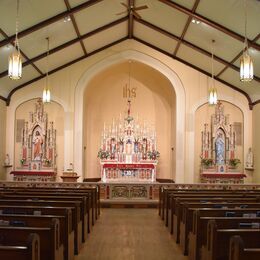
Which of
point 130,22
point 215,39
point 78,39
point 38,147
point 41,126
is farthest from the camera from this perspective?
point 41,126

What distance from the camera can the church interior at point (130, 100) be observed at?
1087cm

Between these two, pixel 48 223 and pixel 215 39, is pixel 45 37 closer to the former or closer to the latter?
pixel 215 39

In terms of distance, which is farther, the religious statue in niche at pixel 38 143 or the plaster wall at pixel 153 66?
the plaster wall at pixel 153 66

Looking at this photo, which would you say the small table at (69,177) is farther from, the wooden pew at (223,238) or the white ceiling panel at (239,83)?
the wooden pew at (223,238)

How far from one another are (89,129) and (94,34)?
5053mm

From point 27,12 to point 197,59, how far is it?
23.3ft

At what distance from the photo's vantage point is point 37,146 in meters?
15.4

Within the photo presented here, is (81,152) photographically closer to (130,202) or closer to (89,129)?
(89,129)

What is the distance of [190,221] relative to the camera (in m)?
5.70

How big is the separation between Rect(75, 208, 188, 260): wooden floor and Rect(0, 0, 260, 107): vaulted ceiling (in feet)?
18.8

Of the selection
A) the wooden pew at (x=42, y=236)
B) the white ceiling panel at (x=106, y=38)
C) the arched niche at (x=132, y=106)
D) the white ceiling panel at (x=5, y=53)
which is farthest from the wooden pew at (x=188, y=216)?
the arched niche at (x=132, y=106)

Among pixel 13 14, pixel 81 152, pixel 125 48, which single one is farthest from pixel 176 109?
pixel 13 14

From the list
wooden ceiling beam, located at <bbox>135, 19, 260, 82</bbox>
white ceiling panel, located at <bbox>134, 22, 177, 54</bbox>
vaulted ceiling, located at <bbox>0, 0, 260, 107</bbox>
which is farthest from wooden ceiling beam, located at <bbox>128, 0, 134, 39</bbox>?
wooden ceiling beam, located at <bbox>135, 19, 260, 82</bbox>

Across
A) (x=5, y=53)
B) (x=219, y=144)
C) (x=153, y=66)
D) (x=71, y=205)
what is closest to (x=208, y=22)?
(x=153, y=66)
